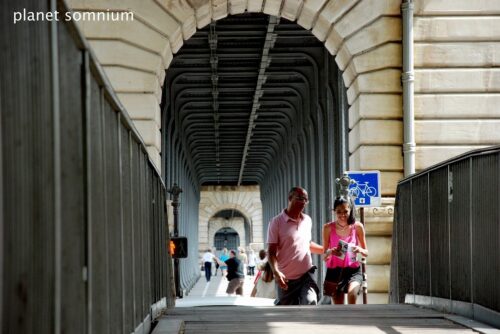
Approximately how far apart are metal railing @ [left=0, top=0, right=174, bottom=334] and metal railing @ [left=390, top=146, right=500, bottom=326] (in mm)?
2857

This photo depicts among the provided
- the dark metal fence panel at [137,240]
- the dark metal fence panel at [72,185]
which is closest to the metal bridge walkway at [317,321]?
the dark metal fence panel at [137,240]

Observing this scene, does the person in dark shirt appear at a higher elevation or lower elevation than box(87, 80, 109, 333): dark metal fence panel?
lower

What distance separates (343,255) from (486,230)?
4424 millimetres

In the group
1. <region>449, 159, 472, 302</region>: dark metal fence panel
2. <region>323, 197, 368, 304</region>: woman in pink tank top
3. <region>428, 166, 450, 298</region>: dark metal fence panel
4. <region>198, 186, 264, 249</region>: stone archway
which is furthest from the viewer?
<region>198, 186, 264, 249</region>: stone archway

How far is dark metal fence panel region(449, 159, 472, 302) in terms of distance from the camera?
877 centimetres

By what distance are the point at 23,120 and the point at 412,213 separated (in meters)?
8.69

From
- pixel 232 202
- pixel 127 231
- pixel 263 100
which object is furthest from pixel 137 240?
pixel 232 202

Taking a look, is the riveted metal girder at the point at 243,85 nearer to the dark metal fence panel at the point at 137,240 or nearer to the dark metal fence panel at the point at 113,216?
the dark metal fence panel at the point at 137,240

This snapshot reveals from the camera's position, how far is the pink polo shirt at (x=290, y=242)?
11.8 meters

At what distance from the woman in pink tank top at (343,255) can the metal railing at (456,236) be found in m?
0.55

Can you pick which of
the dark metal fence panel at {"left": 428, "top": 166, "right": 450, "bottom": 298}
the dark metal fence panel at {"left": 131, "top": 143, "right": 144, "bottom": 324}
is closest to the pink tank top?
the dark metal fence panel at {"left": 428, "top": 166, "right": 450, "bottom": 298}

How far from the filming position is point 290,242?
39.0 feet

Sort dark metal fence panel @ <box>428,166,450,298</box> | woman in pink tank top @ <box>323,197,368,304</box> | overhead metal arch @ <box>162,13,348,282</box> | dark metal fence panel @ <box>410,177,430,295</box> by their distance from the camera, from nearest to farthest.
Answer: dark metal fence panel @ <box>428,166,450,298</box>
dark metal fence panel @ <box>410,177,430,295</box>
woman in pink tank top @ <box>323,197,368,304</box>
overhead metal arch @ <box>162,13,348,282</box>

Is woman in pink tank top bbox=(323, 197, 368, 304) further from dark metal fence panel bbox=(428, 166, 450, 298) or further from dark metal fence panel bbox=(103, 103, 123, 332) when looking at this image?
dark metal fence panel bbox=(103, 103, 123, 332)
